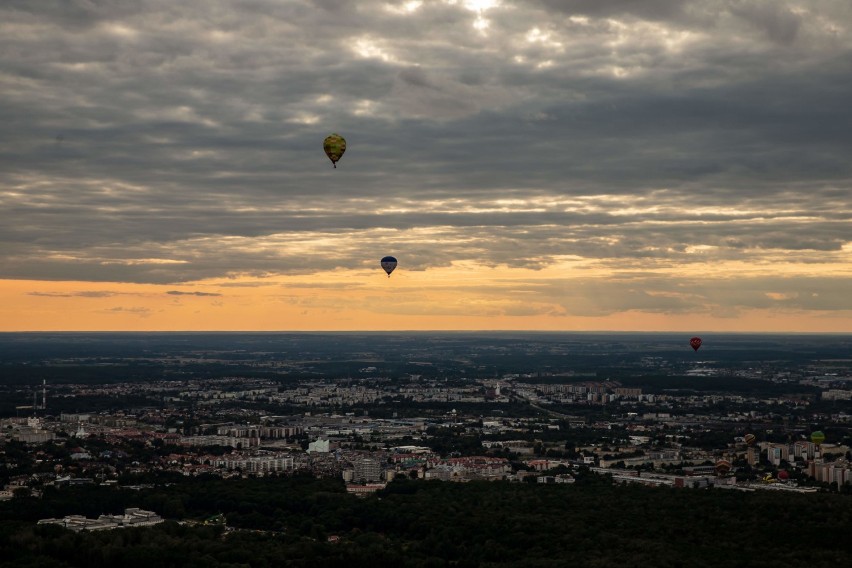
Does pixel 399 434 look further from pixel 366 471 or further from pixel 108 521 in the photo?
pixel 108 521

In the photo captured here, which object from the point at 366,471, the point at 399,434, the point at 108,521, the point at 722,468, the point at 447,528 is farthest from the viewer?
the point at 399,434

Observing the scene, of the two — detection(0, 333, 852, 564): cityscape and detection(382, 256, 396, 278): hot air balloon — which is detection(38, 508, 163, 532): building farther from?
detection(382, 256, 396, 278): hot air balloon

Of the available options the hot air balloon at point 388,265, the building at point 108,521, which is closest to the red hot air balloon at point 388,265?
the hot air balloon at point 388,265

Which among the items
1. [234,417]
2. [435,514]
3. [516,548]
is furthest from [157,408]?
[516,548]

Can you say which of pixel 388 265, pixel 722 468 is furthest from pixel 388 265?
pixel 722 468

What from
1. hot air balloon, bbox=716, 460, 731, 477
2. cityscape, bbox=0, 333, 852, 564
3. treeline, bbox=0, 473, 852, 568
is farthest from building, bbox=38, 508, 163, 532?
hot air balloon, bbox=716, 460, 731, 477

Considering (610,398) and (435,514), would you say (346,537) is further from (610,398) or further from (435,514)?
(610,398)
